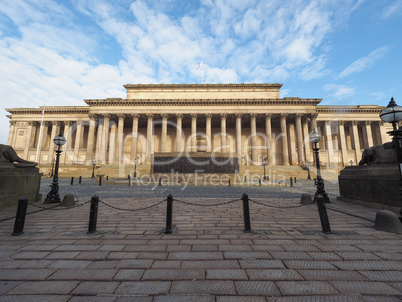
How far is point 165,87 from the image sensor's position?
132 ft

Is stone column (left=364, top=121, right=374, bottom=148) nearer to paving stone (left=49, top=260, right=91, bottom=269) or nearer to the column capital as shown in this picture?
paving stone (left=49, top=260, right=91, bottom=269)

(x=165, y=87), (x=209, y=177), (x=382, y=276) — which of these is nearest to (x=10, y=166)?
(x=382, y=276)

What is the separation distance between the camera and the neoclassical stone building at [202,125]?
36125 mm

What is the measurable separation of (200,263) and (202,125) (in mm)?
41999

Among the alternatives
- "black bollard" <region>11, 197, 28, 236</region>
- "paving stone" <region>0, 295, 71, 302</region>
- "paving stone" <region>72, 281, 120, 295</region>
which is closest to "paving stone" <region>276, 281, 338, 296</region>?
"paving stone" <region>72, 281, 120, 295</region>

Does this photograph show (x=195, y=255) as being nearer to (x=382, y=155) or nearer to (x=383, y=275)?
(x=383, y=275)

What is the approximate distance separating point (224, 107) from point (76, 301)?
37.0 metres

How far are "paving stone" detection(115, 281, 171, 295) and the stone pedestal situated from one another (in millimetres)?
7545

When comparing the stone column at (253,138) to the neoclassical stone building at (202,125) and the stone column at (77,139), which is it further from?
the stone column at (77,139)

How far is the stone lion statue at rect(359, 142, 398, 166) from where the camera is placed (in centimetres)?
712

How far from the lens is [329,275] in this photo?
2.68 m

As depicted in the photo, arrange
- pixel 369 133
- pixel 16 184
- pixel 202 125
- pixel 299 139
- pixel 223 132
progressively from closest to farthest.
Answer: pixel 16 184 < pixel 299 139 < pixel 223 132 < pixel 369 133 < pixel 202 125

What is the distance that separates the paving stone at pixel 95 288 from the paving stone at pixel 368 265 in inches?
135

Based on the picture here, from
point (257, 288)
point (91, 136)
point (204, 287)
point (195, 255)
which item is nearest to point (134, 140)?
point (91, 136)
